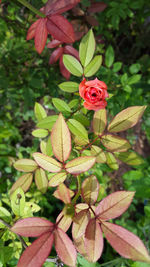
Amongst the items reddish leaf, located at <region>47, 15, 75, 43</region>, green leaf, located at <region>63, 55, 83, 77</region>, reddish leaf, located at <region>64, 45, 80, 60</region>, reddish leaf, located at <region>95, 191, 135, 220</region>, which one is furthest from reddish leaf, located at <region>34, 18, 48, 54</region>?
reddish leaf, located at <region>95, 191, 135, 220</region>

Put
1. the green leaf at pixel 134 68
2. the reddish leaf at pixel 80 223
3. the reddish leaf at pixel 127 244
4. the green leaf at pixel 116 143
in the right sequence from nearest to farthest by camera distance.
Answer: the reddish leaf at pixel 127 244, the reddish leaf at pixel 80 223, the green leaf at pixel 116 143, the green leaf at pixel 134 68

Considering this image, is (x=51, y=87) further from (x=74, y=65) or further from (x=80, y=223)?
(x=80, y=223)

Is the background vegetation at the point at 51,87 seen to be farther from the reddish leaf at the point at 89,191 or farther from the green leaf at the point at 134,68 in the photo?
the reddish leaf at the point at 89,191

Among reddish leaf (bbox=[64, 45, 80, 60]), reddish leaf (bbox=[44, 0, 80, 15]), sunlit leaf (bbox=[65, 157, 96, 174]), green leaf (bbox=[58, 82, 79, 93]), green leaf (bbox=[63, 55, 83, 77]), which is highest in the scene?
reddish leaf (bbox=[44, 0, 80, 15])

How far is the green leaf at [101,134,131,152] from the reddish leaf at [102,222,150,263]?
0.27 metres

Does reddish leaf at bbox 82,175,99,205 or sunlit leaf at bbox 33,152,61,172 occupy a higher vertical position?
sunlit leaf at bbox 33,152,61,172

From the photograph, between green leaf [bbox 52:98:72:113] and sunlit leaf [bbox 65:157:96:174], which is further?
green leaf [bbox 52:98:72:113]

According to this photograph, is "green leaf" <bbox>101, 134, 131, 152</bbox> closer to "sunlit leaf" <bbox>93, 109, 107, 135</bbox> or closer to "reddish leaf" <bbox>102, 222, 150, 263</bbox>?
"sunlit leaf" <bbox>93, 109, 107, 135</bbox>

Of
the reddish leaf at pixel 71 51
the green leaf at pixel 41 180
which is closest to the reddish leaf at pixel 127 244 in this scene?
the green leaf at pixel 41 180

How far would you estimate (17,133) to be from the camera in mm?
2186

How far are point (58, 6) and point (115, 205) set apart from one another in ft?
2.48

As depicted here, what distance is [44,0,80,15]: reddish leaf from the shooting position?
0.81 meters

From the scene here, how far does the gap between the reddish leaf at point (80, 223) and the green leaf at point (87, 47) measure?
1.80 feet

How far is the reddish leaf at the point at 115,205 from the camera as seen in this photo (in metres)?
0.61
